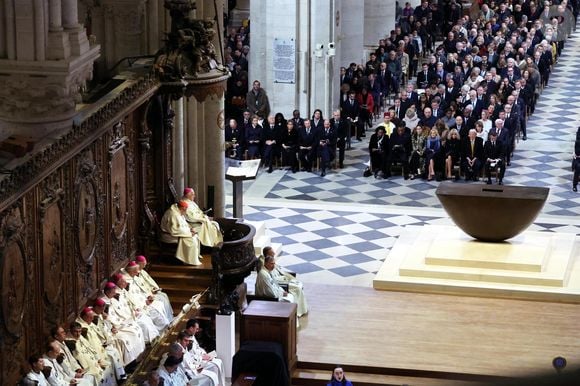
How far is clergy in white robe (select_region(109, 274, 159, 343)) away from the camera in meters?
12.1

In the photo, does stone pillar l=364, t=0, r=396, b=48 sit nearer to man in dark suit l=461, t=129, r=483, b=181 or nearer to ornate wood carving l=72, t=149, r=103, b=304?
man in dark suit l=461, t=129, r=483, b=181

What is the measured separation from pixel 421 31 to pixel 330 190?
40.3 feet

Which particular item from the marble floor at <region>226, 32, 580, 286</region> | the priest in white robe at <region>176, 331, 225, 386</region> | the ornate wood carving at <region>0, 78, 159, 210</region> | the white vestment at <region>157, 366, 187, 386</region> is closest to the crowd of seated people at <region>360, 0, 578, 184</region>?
the marble floor at <region>226, 32, 580, 286</region>

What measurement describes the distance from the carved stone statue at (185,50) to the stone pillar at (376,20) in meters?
18.5

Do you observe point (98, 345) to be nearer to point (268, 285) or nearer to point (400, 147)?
point (268, 285)

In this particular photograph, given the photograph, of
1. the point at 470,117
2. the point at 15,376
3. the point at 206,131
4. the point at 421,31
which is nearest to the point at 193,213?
the point at 206,131

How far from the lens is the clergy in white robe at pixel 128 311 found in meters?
12.1

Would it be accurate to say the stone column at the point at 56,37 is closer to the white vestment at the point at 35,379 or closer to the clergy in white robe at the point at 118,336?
the clergy in white robe at the point at 118,336

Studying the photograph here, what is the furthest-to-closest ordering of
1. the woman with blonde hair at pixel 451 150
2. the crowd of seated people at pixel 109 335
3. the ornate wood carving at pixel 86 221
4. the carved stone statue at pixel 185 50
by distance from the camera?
the woman with blonde hair at pixel 451 150
the carved stone statue at pixel 185 50
the ornate wood carving at pixel 86 221
the crowd of seated people at pixel 109 335

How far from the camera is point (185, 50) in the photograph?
13102 mm

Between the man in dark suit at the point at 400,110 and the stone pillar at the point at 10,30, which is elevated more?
the stone pillar at the point at 10,30

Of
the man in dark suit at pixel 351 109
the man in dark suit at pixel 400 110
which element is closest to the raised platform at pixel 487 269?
the man in dark suit at pixel 400 110

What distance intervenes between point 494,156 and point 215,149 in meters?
7.14

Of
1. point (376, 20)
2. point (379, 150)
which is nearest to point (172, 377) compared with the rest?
point (379, 150)
